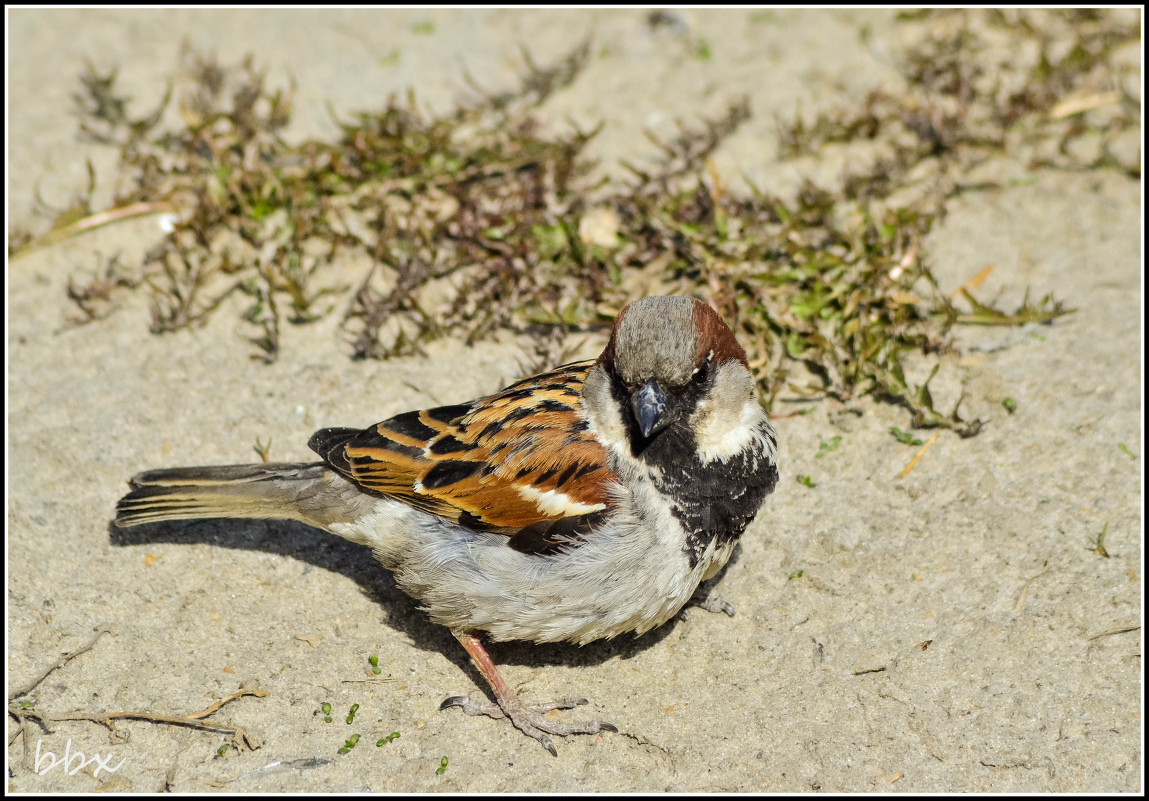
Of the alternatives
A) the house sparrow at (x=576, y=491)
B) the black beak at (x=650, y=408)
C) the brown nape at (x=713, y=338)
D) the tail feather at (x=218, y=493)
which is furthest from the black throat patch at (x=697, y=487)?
the tail feather at (x=218, y=493)

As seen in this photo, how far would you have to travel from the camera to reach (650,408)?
11.2ft

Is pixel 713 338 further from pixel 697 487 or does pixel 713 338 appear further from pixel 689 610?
pixel 689 610

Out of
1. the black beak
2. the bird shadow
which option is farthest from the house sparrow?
the bird shadow

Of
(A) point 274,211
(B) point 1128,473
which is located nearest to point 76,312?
(A) point 274,211

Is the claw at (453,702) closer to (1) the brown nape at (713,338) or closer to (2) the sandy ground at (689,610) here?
(2) the sandy ground at (689,610)

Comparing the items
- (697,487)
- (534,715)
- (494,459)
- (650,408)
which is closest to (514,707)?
(534,715)

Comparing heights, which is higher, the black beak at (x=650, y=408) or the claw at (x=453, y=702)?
the black beak at (x=650, y=408)

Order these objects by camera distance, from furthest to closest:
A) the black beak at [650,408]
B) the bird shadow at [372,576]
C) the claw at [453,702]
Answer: the bird shadow at [372,576] → the claw at [453,702] → the black beak at [650,408]

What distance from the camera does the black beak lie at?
340 centimetres

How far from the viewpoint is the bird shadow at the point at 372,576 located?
413 centimetres

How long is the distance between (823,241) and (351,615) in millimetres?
3485

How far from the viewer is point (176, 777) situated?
3.54 meters

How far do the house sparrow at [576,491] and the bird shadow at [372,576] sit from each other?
0.22 m

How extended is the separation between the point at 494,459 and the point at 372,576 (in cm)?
107
